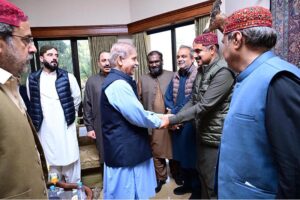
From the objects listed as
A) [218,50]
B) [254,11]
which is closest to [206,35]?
[218,50]

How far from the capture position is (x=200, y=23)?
295 cm

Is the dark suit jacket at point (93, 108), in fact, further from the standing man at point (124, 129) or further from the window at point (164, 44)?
the window at point (164, 44)

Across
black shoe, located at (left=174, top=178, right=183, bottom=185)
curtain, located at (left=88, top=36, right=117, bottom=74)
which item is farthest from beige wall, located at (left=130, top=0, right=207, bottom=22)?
black shoe, located at (left=174, top=178, right=183, bottom=185)

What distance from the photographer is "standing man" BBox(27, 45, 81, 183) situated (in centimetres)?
237

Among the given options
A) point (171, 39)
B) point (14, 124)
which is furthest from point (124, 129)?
point (171, 39)

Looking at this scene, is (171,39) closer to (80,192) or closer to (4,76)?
(80,192)

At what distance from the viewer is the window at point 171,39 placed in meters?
3.40

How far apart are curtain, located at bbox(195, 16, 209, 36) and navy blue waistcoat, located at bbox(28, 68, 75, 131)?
1616 mm

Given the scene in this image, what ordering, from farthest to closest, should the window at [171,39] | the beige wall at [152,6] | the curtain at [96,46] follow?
the curtain at [96,46], the window at [171,39], the beige wall at [152,6]

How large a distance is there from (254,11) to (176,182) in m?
2.40

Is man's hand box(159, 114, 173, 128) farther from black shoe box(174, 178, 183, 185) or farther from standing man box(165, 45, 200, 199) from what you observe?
black shoe box(174, 178, 183, 185)

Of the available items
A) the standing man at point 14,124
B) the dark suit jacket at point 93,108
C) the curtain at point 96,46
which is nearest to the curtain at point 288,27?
the standing man at point 14,124

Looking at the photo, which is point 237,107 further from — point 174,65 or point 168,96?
point 174,65

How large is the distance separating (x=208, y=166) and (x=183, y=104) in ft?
2.22
